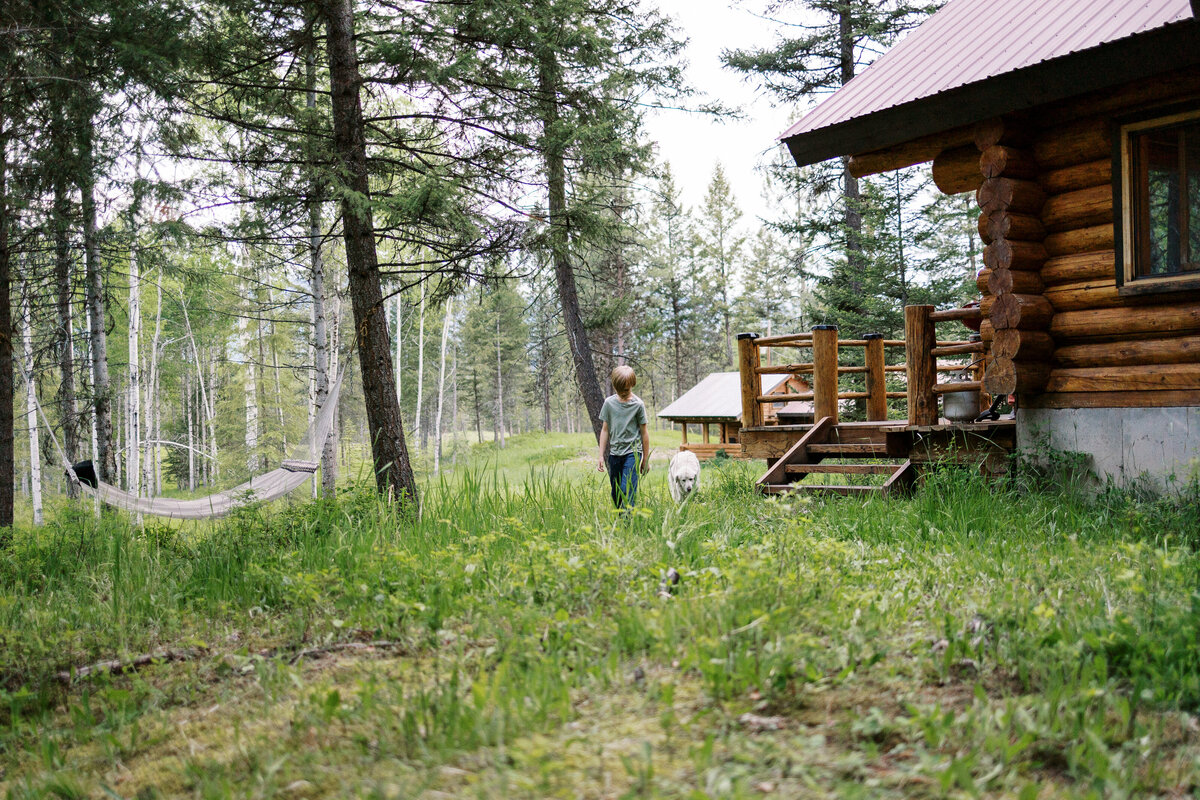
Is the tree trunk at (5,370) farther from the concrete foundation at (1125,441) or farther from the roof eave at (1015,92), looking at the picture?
the concrete foundation at (1125,441)

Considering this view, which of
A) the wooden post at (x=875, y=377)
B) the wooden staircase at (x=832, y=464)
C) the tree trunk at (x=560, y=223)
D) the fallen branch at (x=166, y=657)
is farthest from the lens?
the wooden post at (x=875, y=377)

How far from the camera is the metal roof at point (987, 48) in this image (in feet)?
19.2

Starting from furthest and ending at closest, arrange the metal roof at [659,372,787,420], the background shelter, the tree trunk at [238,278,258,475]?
the metal roof at [659,372,787,420] < the background shelter < the tree trunk at [238,278,258,475]

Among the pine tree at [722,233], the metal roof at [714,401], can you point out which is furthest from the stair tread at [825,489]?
the pine tree at [722,233]

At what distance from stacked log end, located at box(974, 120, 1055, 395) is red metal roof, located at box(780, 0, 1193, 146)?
59 centimetres

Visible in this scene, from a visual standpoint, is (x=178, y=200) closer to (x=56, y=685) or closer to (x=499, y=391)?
(x=56, y=685)

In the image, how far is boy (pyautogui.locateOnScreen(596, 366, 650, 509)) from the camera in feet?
23.8

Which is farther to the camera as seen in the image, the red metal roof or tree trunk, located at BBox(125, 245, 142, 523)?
tree trunk, located at BBox(125, 245, 142, 523)

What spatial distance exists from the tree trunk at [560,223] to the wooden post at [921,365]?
3.69m

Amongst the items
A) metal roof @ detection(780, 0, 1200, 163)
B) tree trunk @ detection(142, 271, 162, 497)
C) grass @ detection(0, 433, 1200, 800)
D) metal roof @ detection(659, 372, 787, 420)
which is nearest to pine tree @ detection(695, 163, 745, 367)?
metal roof @ detection(659, 372, 787, 420)

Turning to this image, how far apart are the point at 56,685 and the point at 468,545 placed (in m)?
2.22

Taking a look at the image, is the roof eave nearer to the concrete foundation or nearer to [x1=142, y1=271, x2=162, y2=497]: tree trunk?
the concrete foundation

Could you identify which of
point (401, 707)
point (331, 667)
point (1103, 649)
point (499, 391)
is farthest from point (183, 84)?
point (499, 391)

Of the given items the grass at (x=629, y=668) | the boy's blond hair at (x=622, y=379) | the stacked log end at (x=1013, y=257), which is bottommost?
the grass at (x=629, y=668)
